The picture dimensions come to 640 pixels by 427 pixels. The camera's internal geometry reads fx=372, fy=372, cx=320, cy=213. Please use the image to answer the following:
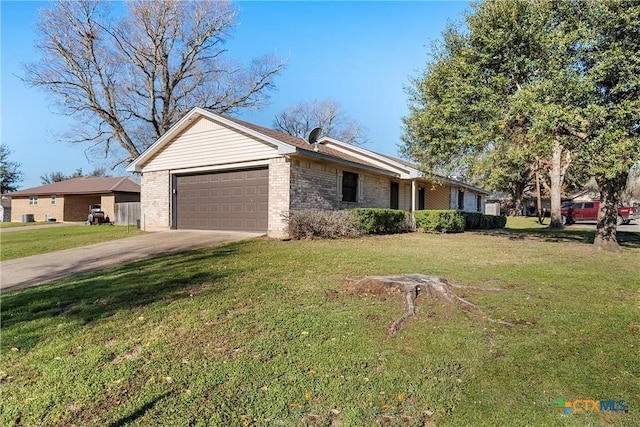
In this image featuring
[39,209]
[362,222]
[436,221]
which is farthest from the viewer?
[39,209]

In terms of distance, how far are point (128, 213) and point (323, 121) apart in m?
25.1

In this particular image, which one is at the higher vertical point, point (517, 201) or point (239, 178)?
point (517, 201)

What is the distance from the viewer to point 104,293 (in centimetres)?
581

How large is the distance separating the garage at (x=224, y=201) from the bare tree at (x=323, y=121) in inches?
1067

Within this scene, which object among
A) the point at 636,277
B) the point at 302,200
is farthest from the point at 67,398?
the point at 302,200

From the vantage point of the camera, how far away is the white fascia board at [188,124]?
12.2m

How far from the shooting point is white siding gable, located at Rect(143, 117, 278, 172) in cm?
1319

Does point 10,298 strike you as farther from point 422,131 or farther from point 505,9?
point 505,9

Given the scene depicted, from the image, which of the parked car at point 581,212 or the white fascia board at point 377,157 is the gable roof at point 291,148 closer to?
the white fascia board at point 377,157

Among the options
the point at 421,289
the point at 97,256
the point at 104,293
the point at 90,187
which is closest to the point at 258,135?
the point at 97,256

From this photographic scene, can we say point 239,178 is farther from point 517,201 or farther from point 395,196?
point 517,201

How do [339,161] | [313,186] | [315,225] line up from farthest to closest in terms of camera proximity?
[339,161] < [313,186] < [315,225]

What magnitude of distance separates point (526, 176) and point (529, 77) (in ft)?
116

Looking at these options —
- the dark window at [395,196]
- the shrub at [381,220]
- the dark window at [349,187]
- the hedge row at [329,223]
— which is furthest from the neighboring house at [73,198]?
the shrub at [381,220]
